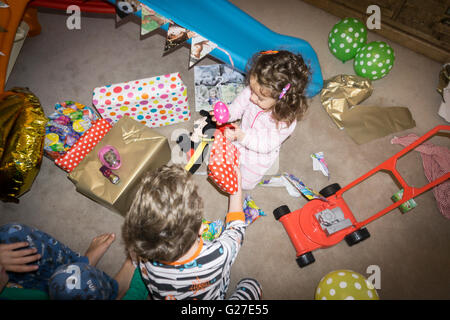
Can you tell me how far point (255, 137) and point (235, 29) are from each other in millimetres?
992

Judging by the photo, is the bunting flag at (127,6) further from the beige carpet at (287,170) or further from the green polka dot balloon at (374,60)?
the green polka dot balloon at (374,60)

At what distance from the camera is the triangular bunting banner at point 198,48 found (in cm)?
173

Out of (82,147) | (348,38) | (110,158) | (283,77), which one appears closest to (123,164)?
(110,158)

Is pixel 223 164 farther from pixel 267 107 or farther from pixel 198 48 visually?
pixel 198 48

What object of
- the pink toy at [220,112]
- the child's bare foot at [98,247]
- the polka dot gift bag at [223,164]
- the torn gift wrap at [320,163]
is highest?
the pink toy at [220,112]

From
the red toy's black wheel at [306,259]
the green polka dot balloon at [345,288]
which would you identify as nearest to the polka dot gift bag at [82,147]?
the red toy's black wheel at [306,259]

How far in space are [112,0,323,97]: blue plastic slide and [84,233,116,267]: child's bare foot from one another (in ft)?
4.62

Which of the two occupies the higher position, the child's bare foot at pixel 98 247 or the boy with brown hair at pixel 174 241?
the boy with brown hair at pixel 174 241

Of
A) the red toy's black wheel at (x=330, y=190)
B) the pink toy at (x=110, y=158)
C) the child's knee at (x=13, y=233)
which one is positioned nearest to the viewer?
the child's knee at (x=13, y=233)

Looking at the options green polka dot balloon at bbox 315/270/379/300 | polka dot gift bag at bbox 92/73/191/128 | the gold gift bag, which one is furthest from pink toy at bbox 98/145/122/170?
green polka dot balloon at bbox 315/270/379/300

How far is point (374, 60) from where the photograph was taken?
6.74 feet

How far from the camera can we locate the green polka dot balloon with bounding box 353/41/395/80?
2027 mm

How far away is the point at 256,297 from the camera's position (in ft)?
4.89
